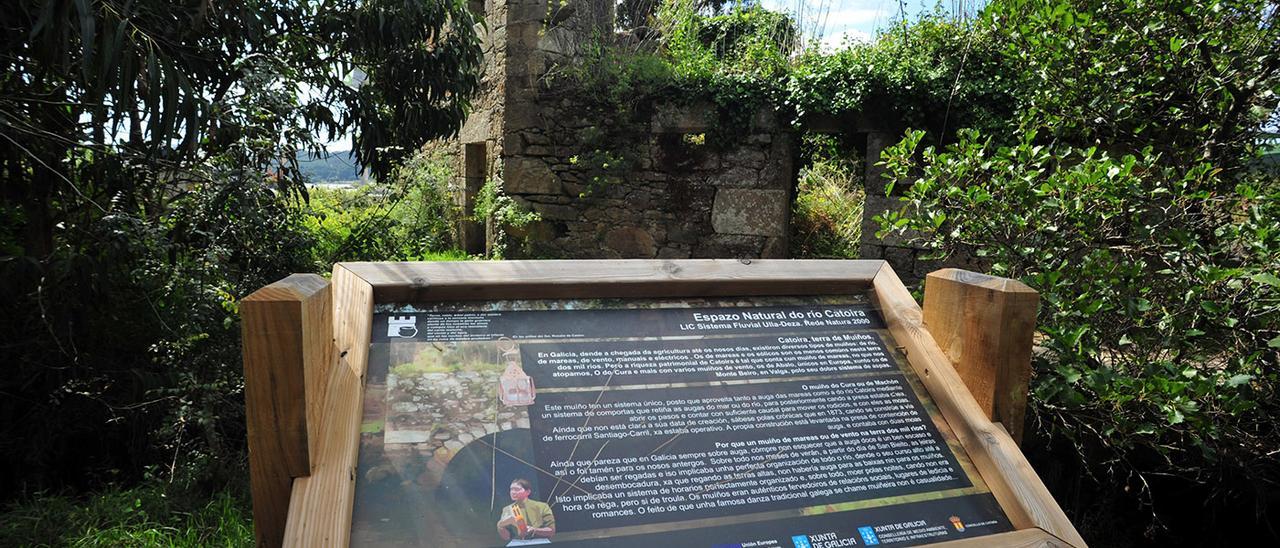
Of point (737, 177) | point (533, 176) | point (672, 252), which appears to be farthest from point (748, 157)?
point (533, 176)

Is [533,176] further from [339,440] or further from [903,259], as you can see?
[339,440]

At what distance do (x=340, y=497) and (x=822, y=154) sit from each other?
7203mm

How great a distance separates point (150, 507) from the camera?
292 cm

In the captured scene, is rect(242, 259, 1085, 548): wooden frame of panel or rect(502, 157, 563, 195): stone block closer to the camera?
rect(242, 259, 1085, 548): wooden frame of panel

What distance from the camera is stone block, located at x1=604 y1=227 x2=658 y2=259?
21.4 feet

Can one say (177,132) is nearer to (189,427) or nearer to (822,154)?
(189,427)

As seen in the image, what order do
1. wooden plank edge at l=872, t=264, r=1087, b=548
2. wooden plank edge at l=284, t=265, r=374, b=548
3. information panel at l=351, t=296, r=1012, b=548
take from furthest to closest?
1. wooden plank edge at l=872, t=264, r=1087, b=548
2. information panel at l=351, t=296, r=1012, b=548
3. wooden plank edge at l=284, t=265, r=374, b=548

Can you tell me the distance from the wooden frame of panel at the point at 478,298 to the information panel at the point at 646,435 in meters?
0.03

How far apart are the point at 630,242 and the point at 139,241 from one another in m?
4.00

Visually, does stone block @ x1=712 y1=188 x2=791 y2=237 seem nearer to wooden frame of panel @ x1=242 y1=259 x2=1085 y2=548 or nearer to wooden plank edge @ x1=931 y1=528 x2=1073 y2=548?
wooden frame of panel @ x1=242 y1=259 x2=1085 y2=548

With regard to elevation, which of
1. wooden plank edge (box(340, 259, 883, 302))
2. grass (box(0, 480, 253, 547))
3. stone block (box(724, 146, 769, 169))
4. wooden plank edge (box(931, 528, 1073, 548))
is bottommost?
grass (box(0, 480, 253, 547))

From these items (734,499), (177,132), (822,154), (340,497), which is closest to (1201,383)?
(734,499)

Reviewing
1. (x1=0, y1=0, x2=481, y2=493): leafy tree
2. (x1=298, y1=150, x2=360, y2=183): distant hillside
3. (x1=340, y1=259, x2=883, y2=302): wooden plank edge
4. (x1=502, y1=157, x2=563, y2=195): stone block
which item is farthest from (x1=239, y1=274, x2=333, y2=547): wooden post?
(x1=502, y1=157, x2=563, y2=195): stone block

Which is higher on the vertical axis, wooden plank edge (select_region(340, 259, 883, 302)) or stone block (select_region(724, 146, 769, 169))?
stone block (select_region(724, 146, 769, 169))
